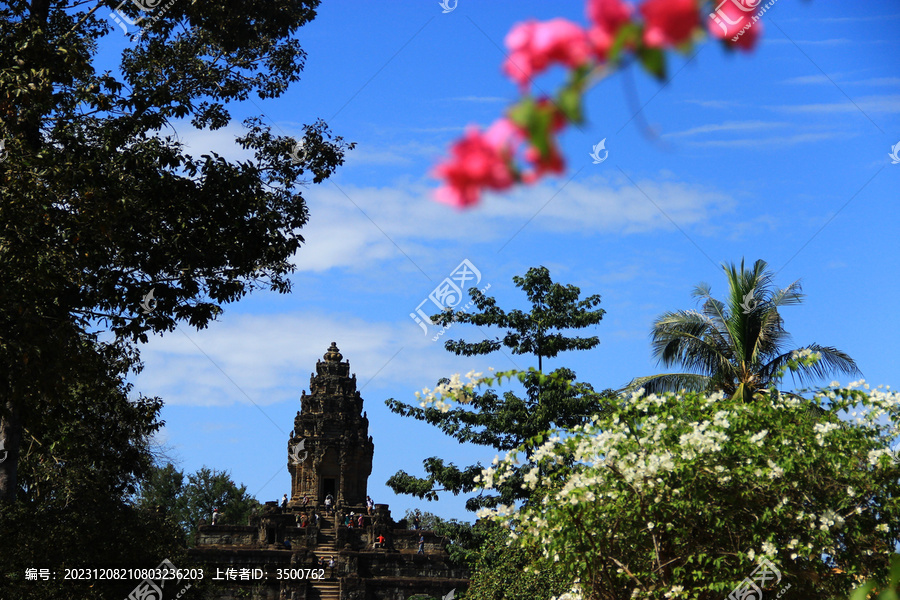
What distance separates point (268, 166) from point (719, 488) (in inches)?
342

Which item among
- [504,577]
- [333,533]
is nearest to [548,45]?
[504,577]

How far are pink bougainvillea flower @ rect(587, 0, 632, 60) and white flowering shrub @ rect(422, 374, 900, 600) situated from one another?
6653 mm

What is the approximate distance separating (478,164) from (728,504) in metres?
7.51

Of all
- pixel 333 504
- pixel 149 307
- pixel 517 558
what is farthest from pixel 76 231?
pixel 333 504

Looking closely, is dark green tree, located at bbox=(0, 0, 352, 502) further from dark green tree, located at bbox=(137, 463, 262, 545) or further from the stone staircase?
dark green tree, located at bbox=(137, 463, 262, 545)

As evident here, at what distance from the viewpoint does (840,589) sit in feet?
25.8

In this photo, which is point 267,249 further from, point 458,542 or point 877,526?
point 458,542

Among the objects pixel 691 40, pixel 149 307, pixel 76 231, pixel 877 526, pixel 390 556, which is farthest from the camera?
pixel 390 556

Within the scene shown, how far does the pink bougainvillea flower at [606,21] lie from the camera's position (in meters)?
1.38

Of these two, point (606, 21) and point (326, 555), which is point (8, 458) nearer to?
point (606, 21)

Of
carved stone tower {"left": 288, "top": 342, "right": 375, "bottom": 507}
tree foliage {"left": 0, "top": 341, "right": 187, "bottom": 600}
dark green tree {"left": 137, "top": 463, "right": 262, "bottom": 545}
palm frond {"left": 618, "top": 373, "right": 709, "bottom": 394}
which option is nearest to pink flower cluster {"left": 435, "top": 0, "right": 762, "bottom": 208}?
tree foliage {"left": 0, "top": 341, "right": 187, "bottom": 600}

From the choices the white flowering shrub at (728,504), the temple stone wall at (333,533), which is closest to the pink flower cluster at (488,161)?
the white flowering shrub at (728,504)

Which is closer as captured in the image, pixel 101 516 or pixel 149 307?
pixel 149 307

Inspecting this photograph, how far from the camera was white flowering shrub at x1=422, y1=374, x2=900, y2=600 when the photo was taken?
25.4ft
